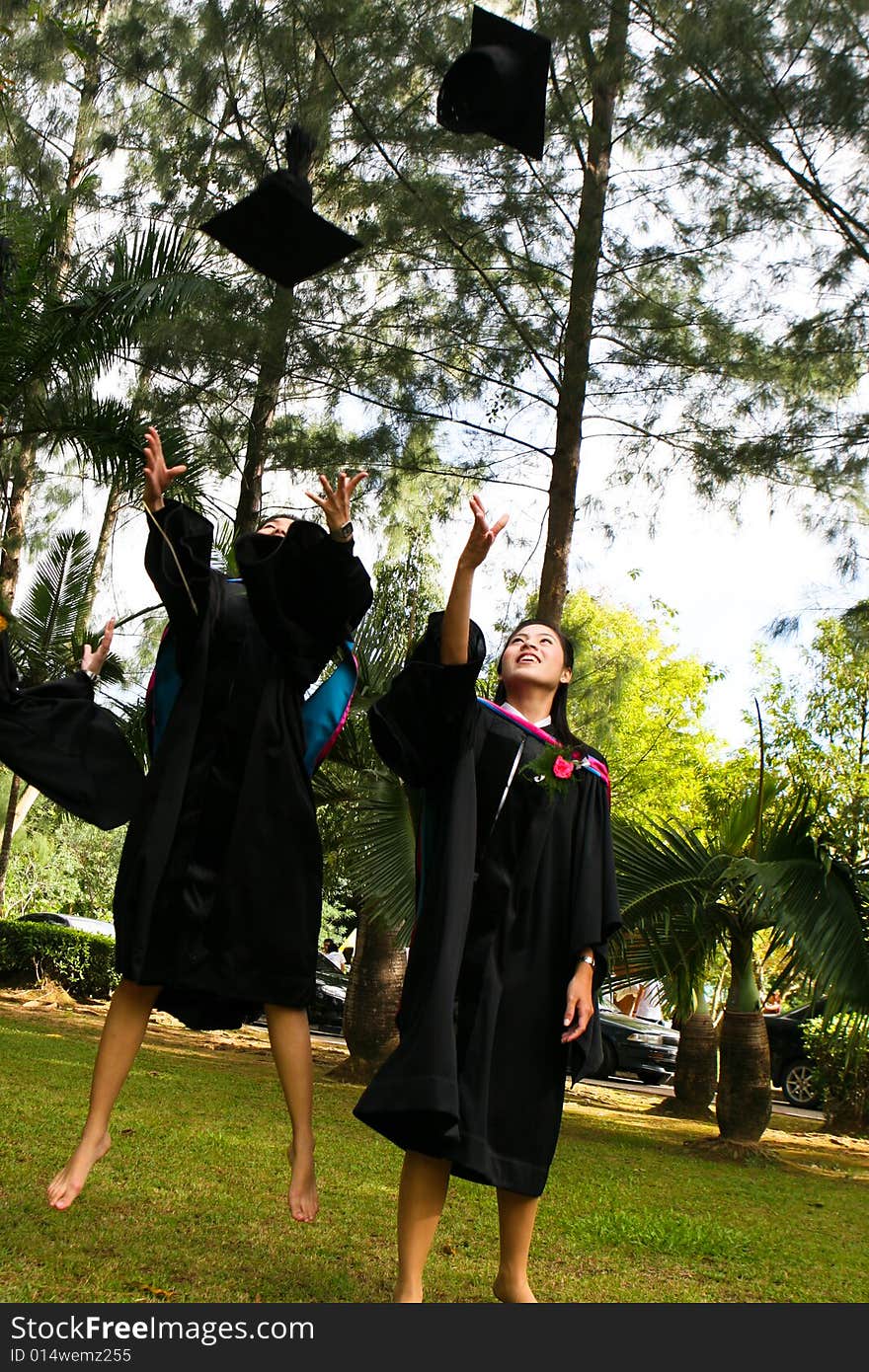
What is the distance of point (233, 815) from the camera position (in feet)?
11.1

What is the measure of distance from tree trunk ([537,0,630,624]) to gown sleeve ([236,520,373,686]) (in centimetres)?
519

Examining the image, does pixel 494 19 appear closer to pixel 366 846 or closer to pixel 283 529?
pixel 283 529

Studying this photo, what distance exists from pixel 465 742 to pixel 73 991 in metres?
17.0

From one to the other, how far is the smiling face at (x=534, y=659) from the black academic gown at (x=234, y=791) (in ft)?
1.62

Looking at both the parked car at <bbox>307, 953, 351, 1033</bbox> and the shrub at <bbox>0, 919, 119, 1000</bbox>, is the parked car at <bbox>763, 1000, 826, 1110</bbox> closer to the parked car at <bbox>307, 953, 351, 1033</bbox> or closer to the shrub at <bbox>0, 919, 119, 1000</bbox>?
the parked car at <bbox>307, 953, 351, 1033</bbox>

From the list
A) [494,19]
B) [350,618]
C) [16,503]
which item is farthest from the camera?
[16,503]

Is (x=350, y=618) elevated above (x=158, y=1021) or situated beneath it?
elevated above

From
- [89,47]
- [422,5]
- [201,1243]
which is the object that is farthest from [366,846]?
[89,47]

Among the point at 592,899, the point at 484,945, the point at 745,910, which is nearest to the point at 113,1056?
the point at 484,945

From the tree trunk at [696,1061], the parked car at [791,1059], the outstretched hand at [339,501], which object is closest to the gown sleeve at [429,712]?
the outstretched hand at [339,501]

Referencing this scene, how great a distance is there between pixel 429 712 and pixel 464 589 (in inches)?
13.7

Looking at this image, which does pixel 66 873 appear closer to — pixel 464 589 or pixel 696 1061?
pixel 696 1061

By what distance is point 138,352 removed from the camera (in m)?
8.56

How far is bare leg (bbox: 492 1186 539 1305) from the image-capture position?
10.7 feet
